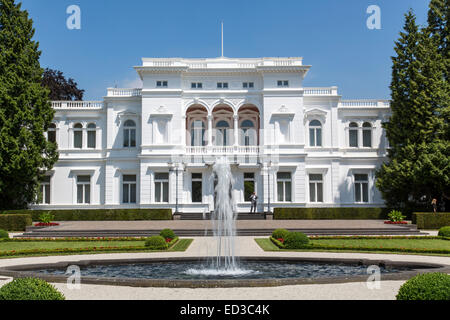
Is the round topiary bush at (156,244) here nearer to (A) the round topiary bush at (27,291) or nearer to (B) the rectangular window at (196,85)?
(A) the round topiary bush at (27,291)

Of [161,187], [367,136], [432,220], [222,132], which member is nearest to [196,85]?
[222,132]

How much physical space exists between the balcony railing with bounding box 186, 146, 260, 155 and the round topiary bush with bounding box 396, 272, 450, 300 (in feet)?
107

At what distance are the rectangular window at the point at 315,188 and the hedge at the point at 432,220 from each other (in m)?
12.1

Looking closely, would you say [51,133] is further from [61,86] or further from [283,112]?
[283,112]

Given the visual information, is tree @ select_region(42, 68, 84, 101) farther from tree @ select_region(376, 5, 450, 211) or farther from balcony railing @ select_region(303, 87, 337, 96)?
tree @ select_region(376, 5, 450, 211)

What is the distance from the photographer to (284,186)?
133 feet

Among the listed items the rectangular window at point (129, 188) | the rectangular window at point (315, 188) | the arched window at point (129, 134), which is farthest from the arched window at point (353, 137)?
the rectangular window at point (129, 188)

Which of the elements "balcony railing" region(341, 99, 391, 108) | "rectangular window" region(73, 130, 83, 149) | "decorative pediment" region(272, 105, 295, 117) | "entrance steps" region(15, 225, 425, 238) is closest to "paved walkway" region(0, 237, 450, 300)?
"entrance steps" region(15, 225, 425, 238)

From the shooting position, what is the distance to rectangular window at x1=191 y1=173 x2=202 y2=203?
4072cm

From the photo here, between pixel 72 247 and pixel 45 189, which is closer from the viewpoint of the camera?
pixel 72 247

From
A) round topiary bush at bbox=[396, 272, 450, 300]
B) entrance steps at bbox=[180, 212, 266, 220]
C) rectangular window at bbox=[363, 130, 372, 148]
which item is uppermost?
rectangular window at bbox=[363, 130, 372, 148]

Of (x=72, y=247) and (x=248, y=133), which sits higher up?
(x=248, y=133)

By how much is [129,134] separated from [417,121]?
24848 mm

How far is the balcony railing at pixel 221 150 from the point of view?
132ft
